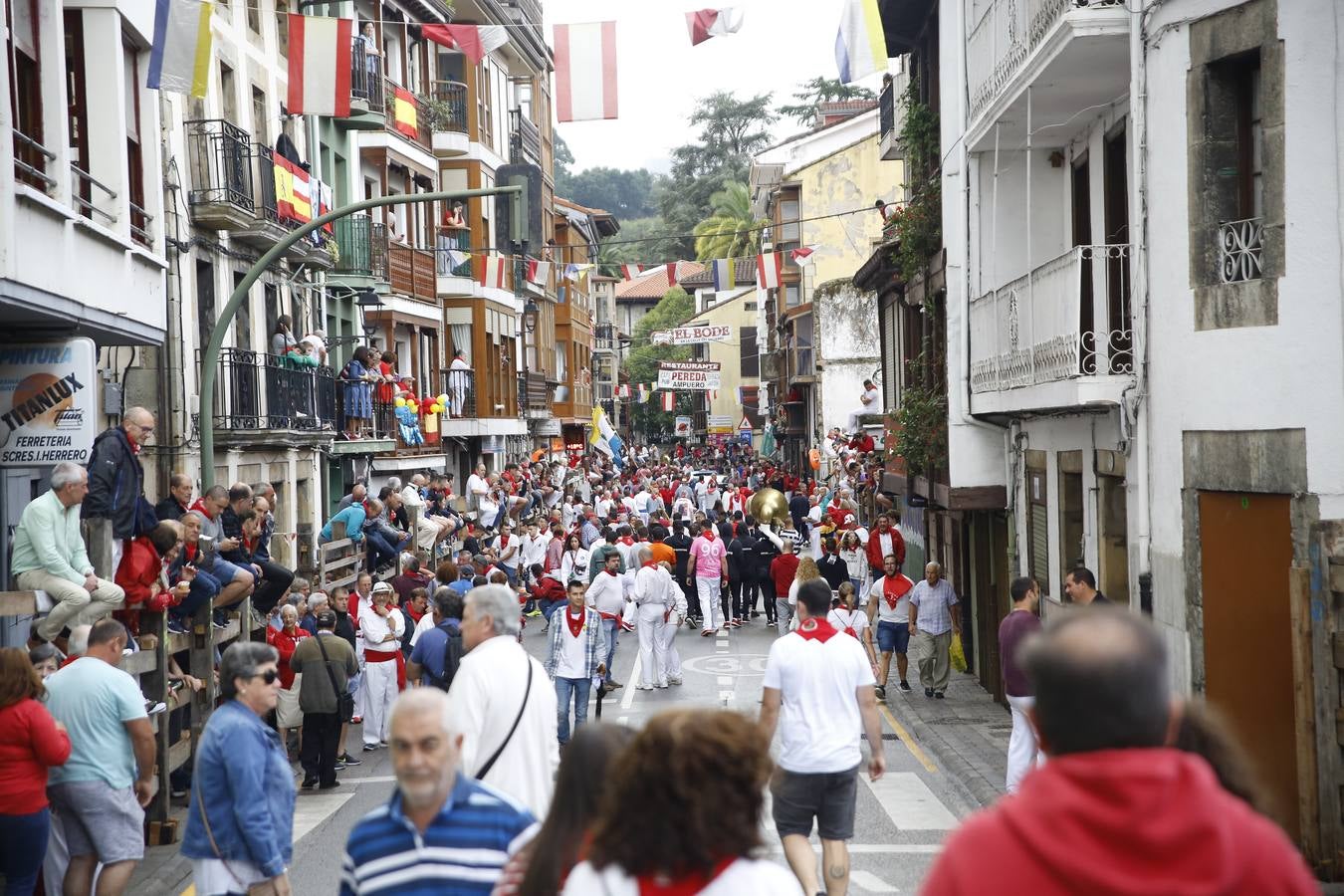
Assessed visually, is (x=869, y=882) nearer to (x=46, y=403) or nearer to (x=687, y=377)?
(x=46, y=403)

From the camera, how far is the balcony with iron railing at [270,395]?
22.3m

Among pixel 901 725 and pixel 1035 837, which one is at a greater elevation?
pixel 1035 837

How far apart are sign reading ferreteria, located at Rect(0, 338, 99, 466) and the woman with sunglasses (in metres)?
7.03

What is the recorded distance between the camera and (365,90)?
3073cm

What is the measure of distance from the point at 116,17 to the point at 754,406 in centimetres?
7695

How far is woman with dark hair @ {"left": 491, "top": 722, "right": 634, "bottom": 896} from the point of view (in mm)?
4559

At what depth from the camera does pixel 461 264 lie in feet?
137

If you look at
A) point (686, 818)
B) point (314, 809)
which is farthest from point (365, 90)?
point (686, 818)

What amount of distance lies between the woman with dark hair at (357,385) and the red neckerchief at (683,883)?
25.2 m

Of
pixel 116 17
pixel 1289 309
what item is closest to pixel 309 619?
pixel 116 17

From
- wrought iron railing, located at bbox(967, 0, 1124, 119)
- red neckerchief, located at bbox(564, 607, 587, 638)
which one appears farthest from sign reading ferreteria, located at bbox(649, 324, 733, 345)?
red neckerchief, located at bbox(564, 607, 587, 638)

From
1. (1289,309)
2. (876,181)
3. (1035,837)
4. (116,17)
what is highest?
(876,181)

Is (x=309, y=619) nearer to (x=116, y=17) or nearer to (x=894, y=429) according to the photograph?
(x=116, y=17)

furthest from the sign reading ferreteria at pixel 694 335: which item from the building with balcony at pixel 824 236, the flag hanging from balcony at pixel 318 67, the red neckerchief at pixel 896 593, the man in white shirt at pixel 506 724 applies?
the man in white shirt at pixel 506 724
